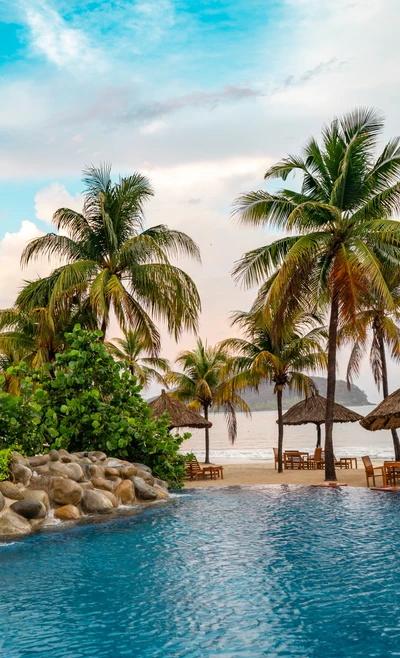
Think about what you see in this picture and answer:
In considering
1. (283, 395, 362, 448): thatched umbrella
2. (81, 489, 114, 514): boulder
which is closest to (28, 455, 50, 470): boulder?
(81, 489, 114, 514): boulder

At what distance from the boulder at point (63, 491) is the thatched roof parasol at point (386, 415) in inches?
325

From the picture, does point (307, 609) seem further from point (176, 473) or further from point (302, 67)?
point (302, 67)

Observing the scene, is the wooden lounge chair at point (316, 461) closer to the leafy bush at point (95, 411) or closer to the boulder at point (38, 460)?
the leafy bush at point (95, 411)

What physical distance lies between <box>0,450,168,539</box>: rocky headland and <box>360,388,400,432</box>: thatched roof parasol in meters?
5.93

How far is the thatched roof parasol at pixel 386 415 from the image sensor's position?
1705 centimetres

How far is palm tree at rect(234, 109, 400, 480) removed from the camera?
663 inches

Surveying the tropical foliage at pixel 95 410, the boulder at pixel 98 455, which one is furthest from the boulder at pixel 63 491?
the tropical foliage at pixel 95 410

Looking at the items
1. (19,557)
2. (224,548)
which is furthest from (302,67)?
(19,557)

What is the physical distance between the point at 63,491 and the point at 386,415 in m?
8.63

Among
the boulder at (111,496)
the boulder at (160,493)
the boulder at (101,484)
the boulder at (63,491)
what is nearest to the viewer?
the boulder at (63,491)

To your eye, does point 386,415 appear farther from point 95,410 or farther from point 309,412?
point 309,412

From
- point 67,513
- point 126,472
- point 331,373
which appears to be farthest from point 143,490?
point 331,373

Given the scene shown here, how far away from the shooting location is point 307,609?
7027mm

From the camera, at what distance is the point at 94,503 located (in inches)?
538
